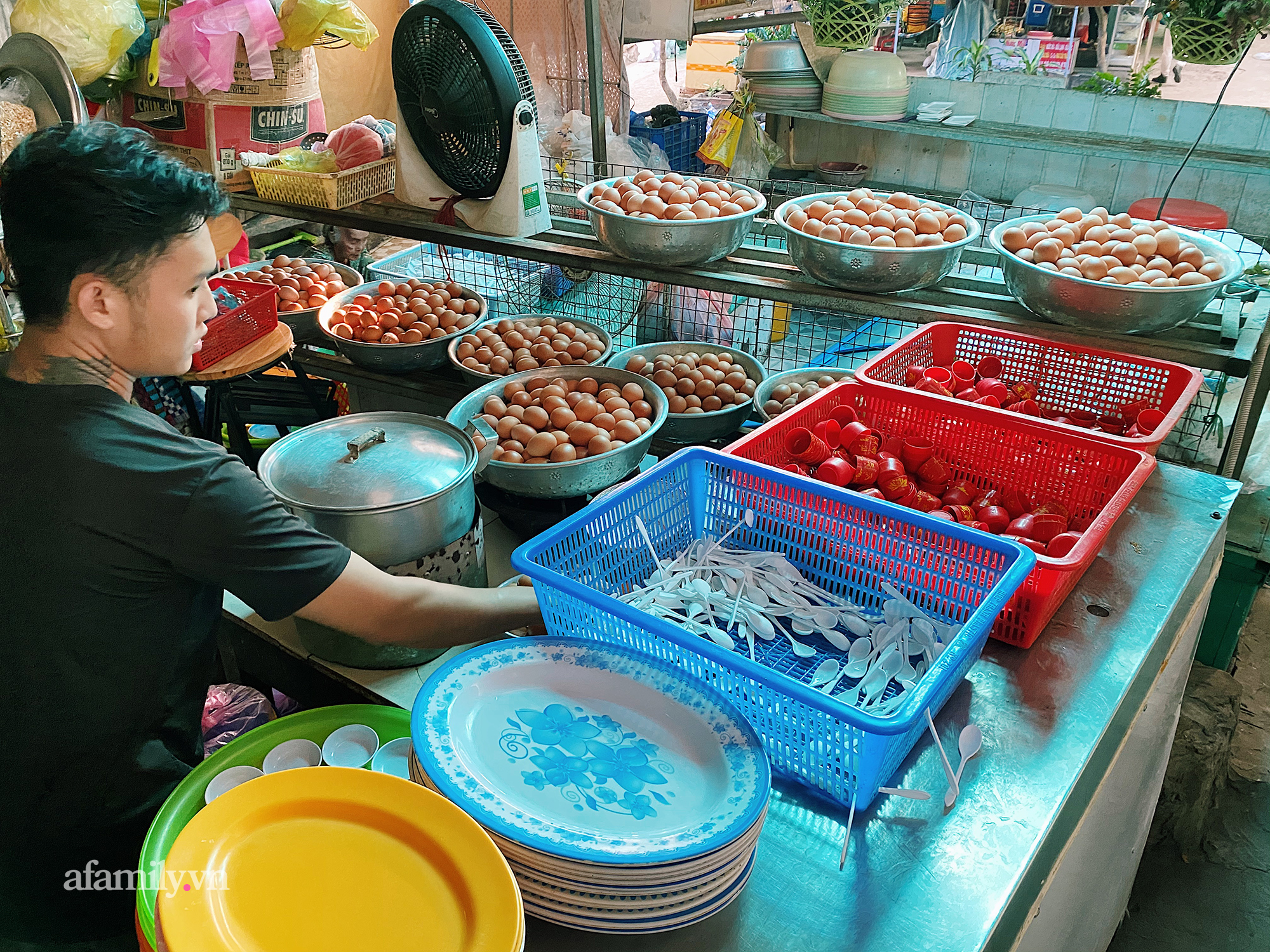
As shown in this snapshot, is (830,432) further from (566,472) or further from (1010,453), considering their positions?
(566,472)

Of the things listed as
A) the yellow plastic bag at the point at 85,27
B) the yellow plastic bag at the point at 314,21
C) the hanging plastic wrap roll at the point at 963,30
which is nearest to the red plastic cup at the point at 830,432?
the yellow plastic bag at the point at 314,21

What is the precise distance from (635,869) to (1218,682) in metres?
2.56

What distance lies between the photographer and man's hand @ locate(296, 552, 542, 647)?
125 centimetres

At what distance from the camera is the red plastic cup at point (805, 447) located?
69.9 inches

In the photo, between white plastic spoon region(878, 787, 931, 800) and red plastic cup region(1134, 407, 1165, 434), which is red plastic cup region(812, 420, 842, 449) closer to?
red plastic cup region(1134, 407, 1165, 434)

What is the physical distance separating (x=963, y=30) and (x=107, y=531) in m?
5.73

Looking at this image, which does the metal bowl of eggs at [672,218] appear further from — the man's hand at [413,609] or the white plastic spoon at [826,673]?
the white plastic spoon at [826,673]

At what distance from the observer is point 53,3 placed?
9.52 feet

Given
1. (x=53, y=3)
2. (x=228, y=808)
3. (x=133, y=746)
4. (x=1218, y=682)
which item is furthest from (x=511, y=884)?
(x=53, y=3)

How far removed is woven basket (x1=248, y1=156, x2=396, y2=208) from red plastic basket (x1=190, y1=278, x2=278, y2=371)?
1.04ft

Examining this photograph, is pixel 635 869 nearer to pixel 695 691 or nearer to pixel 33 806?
pixel 695 691

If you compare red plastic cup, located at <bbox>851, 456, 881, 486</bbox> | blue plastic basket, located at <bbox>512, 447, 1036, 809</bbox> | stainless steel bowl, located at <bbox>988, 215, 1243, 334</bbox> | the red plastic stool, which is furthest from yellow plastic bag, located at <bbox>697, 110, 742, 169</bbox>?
blue plastic basket, located at <bbox>512, 447, 1036, 809</bbox>

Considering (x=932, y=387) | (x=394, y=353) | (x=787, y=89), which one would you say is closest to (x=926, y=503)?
(x=932, y=387)

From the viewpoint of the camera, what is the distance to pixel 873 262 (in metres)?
1.96
